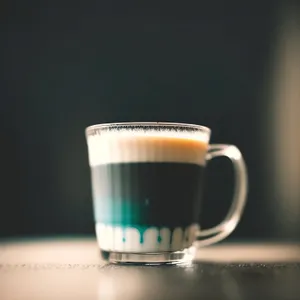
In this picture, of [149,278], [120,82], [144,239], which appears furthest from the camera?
[120,82]

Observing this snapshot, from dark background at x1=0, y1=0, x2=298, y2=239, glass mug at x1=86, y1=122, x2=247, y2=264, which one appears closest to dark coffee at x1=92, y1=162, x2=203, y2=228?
glass mug at x1=86, y1=122, x2=247, y2=264

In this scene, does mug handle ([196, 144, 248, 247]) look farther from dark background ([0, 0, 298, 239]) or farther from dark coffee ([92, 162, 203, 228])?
dark background ([0, 0, 298, 239])

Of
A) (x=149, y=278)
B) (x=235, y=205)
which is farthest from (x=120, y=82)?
(x=149, y=278)

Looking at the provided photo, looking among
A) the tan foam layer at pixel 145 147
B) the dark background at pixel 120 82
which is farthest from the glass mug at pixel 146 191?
the dark background at pixel 120 82

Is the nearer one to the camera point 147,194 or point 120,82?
point 147,194

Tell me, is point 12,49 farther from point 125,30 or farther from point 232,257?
point 232,257

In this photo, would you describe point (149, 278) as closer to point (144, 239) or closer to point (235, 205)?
point (144, 239)

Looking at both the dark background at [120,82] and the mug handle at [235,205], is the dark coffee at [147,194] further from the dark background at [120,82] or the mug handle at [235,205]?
the dark background at [120,82]
